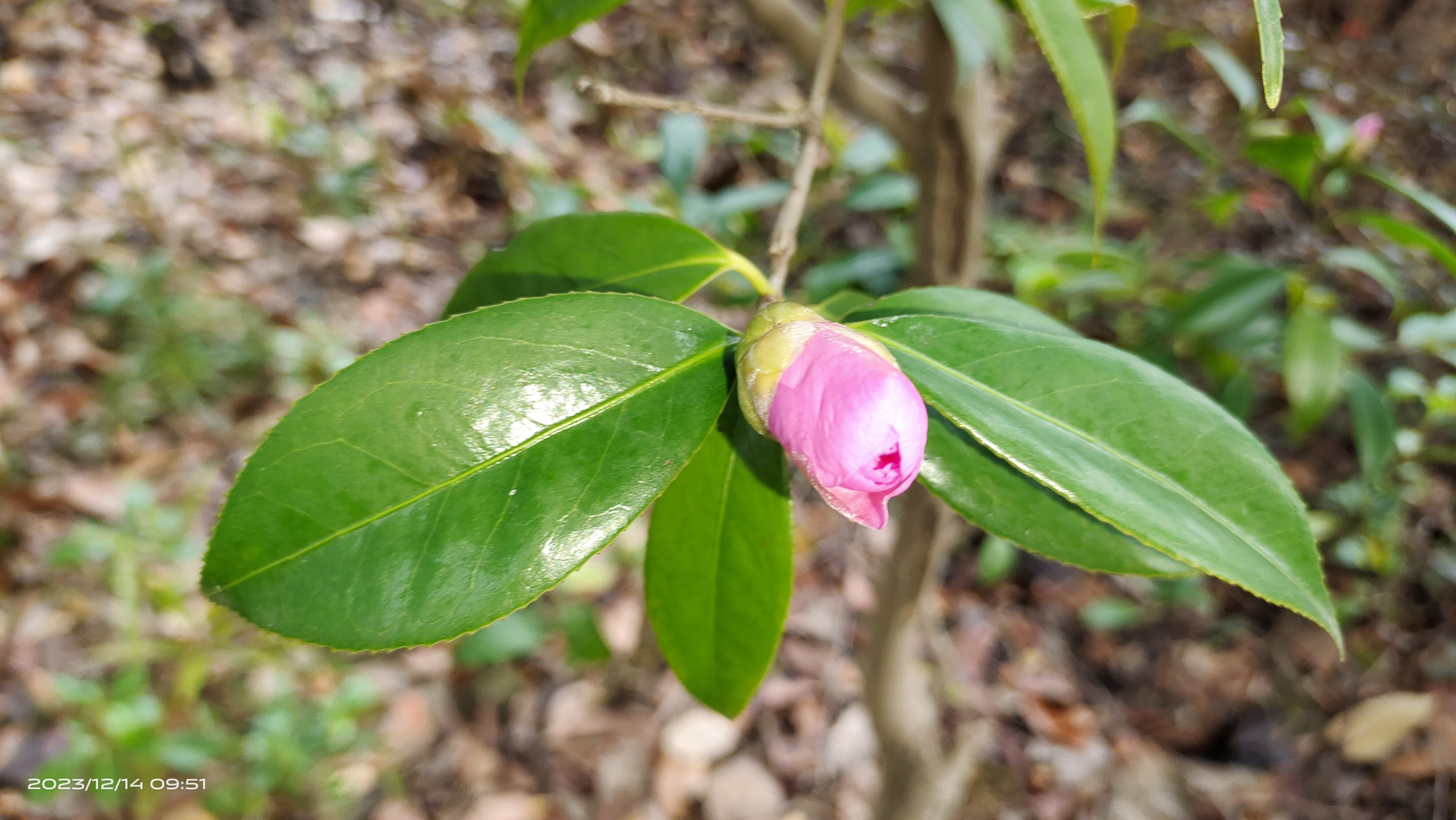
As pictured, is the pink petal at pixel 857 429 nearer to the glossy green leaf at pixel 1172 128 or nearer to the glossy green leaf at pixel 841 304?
the glossy green leaf at pixel 841 304

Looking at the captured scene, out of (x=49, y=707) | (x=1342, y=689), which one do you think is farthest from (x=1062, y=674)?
(x=49, y=707)

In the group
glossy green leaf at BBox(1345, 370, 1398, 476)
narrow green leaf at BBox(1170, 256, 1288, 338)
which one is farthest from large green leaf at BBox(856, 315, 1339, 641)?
glossy green leaf at BBox(1345, 370, 1398, 476)

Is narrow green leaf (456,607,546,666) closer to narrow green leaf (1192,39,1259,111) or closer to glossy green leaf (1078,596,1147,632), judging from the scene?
glossy green leaf (1078,596,1147,632)

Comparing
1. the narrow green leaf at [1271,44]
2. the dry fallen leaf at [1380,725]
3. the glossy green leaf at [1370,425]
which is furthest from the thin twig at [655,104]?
the dry fallen leaf at [1380,725]

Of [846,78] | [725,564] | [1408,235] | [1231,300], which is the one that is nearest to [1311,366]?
[1231,300]

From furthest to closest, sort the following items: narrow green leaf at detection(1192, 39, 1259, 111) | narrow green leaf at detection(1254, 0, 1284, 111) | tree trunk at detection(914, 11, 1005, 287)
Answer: narrow green leaf at detection(1192, 39, 1259, 111) → tree trunk at detection(914, 11, 1005, 287) → narrow green leaf at detection(1254, 0, 1284, 111)

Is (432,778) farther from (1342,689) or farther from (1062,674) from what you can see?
(1342,689)
